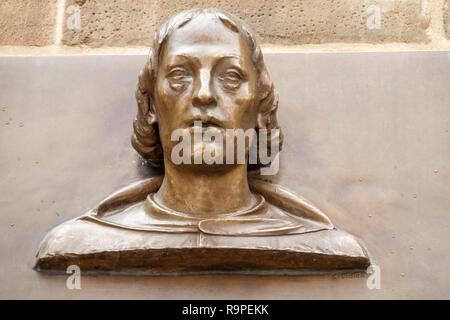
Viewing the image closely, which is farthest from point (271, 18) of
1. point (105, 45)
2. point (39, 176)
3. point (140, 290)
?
point (140, 290)

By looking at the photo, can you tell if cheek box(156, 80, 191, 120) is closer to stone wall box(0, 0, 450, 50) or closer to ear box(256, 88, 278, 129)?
ear box(256, 88, 278, 129)

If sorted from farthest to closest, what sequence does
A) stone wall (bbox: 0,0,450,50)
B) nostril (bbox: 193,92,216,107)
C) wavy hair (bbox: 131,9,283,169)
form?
stone wall (bbox: 0,0,450,50) < wavy hair (bbox: 131,9,283,169) < nostril (bbox: 193,92,216,107)

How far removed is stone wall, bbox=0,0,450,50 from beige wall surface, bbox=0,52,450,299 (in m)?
0.17

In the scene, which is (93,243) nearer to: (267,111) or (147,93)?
(147,93)

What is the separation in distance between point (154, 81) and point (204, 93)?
200mm

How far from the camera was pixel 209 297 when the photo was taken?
1.74 metres

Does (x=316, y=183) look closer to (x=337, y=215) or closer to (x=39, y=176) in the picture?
(x=337, y=215)

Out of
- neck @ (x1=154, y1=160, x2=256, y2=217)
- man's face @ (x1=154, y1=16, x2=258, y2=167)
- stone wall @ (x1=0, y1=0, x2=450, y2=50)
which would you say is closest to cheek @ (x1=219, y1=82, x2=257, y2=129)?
man's face @ (x1=154, y1=16, x2=258, y2=167)

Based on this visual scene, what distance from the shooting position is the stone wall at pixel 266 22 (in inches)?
92.8

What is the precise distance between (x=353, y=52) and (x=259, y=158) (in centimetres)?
50

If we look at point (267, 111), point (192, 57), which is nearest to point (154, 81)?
point (192, 57)

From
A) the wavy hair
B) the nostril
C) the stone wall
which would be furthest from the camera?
the stone wall

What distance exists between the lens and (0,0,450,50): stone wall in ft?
7.73

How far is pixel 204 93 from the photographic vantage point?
1725 mm
